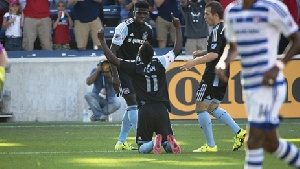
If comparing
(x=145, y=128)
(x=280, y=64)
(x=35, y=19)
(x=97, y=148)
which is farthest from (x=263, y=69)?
(x=35, y=19)

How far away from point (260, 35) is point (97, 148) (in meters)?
6.05

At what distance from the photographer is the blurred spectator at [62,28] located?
22.7 m

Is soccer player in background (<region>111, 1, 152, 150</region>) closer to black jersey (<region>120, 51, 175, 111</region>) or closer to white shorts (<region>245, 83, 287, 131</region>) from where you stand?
black jersey (<region>120, 51, 175, 111</region>)

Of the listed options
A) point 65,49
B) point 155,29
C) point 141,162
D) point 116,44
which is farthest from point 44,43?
point 141,162

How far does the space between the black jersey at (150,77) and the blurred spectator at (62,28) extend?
33.5 ft

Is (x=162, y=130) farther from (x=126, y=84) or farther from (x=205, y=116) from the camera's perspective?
(x=126, y=84)

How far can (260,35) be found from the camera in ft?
27.2

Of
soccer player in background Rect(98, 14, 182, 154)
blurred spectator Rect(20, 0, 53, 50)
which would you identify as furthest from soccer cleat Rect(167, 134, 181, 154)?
blurred spectator Rect(20, 0, 53, 50)

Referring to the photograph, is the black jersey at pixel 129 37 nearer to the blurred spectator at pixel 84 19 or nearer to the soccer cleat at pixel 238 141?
the soccer cleat at pixel 238 141

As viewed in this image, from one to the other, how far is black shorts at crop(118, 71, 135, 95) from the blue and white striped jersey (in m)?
5.83

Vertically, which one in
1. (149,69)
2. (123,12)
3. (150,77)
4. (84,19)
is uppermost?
(123,12)

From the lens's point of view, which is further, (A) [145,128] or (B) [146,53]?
(A) [145,128]

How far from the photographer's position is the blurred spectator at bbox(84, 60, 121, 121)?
21.0 meters

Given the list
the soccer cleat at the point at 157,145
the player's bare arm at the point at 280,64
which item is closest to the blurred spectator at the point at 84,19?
the soccer cleat at the point at 157,145
